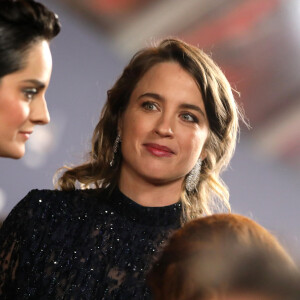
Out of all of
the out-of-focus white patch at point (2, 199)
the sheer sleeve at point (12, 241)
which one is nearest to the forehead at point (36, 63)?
the sheer sleeve at point (12, 241)

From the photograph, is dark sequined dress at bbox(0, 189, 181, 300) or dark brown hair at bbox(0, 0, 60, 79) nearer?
dark brown hair at bbox(0, 0, 60, 79)

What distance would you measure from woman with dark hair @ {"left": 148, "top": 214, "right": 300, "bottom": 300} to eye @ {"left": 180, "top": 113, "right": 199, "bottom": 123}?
4.08 feet

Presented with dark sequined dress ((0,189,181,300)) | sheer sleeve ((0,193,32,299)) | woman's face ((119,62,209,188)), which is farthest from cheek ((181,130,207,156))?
sheer sleeve ((0,193,32,299))

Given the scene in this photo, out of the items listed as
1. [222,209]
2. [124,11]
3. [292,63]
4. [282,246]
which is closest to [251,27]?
[292,63]

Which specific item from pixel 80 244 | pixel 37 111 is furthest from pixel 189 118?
pixel 37 111

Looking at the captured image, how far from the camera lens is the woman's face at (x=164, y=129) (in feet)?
6.74

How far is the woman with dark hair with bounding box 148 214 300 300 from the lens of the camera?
0.81 meters

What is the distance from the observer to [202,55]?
2.29 metres

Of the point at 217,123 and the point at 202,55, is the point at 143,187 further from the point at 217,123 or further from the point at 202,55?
the point at 202,55

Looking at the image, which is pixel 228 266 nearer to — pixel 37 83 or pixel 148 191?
pixel 37 83

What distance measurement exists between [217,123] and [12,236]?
756 mm

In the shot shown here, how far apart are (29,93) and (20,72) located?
A: 57 mm

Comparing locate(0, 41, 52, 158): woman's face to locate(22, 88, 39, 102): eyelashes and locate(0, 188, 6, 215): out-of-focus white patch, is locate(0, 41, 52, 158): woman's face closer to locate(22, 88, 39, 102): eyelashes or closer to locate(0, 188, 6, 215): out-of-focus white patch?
locate(22, 88, 39, 102): eyelashes

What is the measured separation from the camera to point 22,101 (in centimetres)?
160
